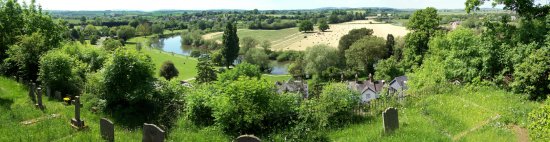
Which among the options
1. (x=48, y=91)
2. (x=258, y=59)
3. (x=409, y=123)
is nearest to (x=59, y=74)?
(x=48, y=91)

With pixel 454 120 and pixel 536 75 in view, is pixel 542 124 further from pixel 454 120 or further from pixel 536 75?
pixel 536 75

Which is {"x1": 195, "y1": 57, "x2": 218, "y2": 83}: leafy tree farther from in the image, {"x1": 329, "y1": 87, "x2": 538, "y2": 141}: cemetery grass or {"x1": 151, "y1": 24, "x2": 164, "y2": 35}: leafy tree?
{"x1": 151, "y1": 24, "x2": 164, "y2": 35}: leafy tree

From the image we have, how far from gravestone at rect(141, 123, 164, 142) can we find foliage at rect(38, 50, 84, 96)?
43.6 ft

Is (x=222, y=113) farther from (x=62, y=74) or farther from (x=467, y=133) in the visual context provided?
(x=62, y=74)

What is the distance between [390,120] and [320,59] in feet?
171

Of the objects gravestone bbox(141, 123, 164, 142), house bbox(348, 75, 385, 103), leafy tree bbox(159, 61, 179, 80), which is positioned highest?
gravestone bbox(141, 123, 164, 142)

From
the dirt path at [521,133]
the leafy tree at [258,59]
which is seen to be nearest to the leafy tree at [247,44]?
the leafy tree at [258,59]

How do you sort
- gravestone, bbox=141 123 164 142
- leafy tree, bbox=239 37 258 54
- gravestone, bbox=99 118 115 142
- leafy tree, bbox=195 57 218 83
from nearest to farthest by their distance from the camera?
gravestone, bbox=141 123 164 142, gravestone, bbox=99 118 115 142, leafy tree, bbox=195 57 218 83, leafy tree, bbox=239 37 258 54

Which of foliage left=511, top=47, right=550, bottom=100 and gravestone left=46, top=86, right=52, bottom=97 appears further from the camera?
gravestone left=46, top=86, right=52, bottom=97

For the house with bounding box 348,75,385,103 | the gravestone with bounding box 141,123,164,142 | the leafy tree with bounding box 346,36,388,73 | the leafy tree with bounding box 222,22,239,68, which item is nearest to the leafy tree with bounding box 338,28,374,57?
the leafy tree with bounding box 346,36,388,73

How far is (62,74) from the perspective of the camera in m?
21.5

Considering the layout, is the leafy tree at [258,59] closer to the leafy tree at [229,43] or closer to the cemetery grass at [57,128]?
the leafy tree at [229,43]

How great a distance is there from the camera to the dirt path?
12453mm

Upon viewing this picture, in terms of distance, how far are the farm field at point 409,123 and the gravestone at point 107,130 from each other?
0.21 m
